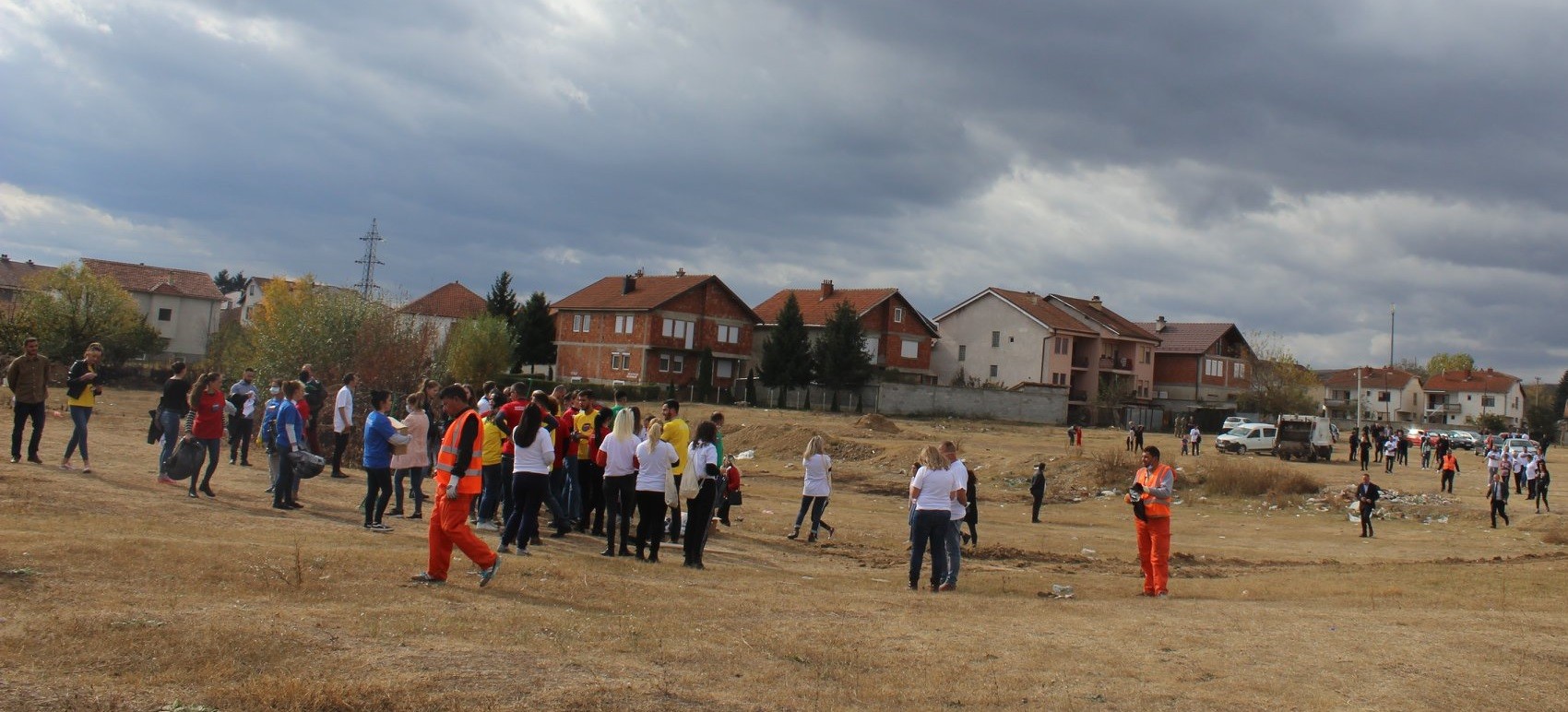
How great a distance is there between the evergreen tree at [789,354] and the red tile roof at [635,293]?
7.84 meters

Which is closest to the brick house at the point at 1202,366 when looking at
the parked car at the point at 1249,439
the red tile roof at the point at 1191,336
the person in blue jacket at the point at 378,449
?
the red tile roof at the point at 1191,336

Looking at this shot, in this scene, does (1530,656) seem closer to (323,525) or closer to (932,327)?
(323,525)

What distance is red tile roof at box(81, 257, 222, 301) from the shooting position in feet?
274

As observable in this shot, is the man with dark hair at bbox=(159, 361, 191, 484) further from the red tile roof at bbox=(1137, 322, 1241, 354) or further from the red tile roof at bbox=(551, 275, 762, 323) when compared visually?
the red tile roof at bbox=(1137, 322, 1241, 354)

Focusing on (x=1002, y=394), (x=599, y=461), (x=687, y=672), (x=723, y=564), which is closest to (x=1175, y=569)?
(x=723, y=564)

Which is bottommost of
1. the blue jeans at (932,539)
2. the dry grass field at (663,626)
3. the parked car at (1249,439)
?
the dry grass field at (663,626)

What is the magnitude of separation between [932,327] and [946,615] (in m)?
71.4

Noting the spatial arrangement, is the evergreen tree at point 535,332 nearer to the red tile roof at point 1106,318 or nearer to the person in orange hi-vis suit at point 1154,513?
the red tile roof at point 1106,318

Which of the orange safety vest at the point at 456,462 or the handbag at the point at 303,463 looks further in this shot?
the handbag at the point at 303,463

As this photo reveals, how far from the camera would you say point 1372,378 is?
122 meters

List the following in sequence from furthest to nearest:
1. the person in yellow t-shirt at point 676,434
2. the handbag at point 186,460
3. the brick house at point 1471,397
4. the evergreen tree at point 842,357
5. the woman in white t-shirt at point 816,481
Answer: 1. the brick house at point 1471,397
2. the evergreen tree at point 842,357
3. the woman in white t-shirt at point 816,481
4. the handbag at point 186,460
5. the person in yellow t-shirt at point 676,434

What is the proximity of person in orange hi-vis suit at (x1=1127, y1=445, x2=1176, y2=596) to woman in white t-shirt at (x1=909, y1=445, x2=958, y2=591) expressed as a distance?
6.25 ft

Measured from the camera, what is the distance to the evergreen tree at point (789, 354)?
219ft

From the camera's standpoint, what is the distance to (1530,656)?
8727 millimetres
